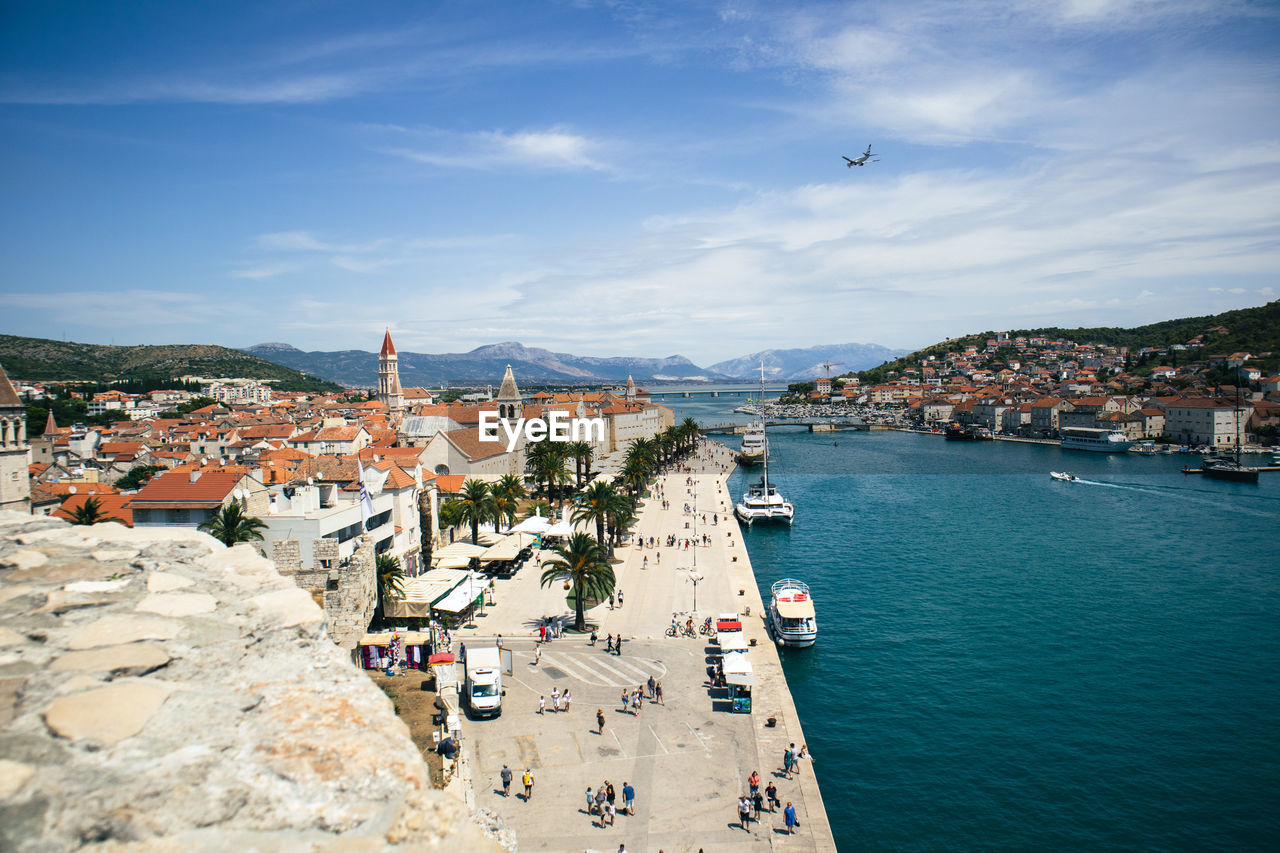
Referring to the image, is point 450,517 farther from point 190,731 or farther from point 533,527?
point 190,731

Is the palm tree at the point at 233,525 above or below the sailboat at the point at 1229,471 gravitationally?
above

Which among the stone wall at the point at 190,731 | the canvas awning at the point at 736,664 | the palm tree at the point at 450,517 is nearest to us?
the stone wall at the point at 190,731

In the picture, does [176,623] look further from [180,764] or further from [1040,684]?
[1040,684]

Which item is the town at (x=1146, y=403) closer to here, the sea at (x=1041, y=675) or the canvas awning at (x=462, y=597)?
the sea at (x=1041, y=675)

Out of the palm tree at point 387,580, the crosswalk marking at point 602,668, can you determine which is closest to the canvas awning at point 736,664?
the crosswalk marking at point 602,668

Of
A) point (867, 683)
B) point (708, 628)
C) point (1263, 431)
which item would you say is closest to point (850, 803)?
point (867, 683)

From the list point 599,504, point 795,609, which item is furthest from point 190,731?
point 599,504

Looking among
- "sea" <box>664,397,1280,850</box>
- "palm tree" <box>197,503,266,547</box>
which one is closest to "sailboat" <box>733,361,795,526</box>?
"sea" <box>664,397,1280,850</box>

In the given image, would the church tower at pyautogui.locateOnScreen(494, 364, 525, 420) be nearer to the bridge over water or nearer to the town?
the bridge over water
